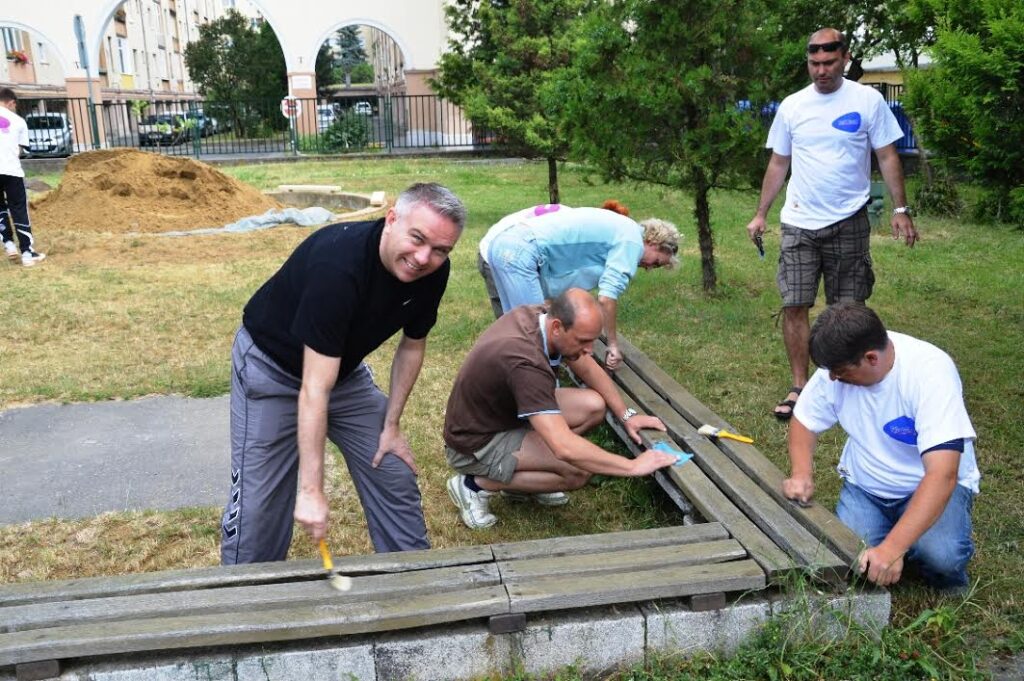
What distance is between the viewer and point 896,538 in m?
2.90

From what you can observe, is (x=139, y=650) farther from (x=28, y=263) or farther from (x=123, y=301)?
(x=28, y=263)

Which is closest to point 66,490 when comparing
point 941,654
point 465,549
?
point 465,549

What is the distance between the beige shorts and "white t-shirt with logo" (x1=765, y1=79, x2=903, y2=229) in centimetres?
215

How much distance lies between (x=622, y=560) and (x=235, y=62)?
39.4 meters

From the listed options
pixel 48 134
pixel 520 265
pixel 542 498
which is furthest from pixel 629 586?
pixel 48 134

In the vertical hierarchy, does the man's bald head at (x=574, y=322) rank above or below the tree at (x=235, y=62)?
below

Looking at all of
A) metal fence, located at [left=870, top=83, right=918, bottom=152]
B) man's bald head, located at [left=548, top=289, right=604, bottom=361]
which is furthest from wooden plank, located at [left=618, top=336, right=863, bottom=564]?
metal fence, located at [left=870, top=83, right=918, bottom=152]

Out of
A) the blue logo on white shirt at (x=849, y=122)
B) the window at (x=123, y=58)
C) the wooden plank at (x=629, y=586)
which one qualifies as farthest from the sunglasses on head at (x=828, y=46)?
the window at (x=123, y=58)

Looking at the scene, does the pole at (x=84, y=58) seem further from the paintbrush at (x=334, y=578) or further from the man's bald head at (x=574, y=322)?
the paintbrush at (x=334, y=578)

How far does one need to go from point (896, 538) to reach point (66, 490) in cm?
373

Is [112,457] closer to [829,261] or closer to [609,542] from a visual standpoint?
[609,542]

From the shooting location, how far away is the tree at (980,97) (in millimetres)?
3982

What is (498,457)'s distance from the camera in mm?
4027

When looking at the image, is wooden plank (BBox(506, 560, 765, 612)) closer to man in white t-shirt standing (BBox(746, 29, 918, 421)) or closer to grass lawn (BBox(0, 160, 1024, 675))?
grass lawn (BBox(0, 160, 1024, 675))
